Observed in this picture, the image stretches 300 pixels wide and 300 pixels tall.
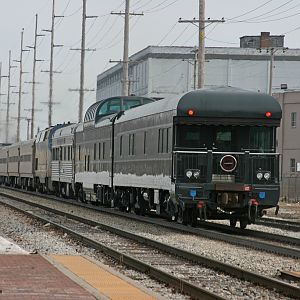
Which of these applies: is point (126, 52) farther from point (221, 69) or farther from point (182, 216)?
point (221, 69)

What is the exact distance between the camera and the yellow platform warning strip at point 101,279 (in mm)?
10401

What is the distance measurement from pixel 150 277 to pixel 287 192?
143ft

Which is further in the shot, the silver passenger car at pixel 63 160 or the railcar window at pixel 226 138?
the silver passenger car at pixel 63 160

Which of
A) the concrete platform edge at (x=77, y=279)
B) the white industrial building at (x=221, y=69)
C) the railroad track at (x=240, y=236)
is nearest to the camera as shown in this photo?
the concrete platform edge at (x=77, y=279)

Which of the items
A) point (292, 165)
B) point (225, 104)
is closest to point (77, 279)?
point (225, 104)

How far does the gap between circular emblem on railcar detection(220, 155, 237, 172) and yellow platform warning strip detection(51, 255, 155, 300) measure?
24.1ft

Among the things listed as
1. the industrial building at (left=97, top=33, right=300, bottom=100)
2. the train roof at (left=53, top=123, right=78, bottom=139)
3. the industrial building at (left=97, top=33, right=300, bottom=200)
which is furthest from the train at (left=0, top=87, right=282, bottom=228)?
the industrial building at (left=97, top=33, right=300, bottom=100)

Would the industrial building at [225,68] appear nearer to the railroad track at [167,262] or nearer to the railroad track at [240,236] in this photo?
the railroad track at [240,236]

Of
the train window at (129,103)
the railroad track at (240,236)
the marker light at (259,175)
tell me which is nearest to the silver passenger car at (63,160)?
the train window at (129,103)

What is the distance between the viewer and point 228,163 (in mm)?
21812

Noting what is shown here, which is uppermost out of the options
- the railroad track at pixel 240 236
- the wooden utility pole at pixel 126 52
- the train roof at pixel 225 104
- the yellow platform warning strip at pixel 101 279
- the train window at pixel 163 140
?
the wooden utility pole at pixel 126 52

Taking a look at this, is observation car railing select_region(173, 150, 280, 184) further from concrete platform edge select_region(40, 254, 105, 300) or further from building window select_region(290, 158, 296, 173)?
building window select_region(290, 158, 296, 173)

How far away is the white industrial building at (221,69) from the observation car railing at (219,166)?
80.4m

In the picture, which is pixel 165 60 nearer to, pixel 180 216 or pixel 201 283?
pixel 180 216
